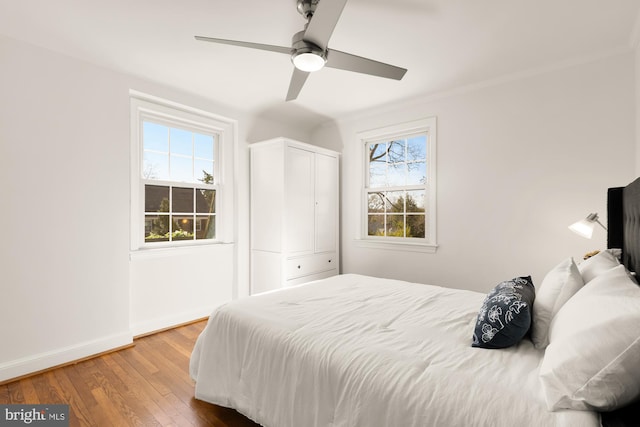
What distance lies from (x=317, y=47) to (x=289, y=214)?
2.12 metres

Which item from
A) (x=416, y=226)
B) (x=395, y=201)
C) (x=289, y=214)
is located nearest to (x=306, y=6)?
(x=289, y=214)

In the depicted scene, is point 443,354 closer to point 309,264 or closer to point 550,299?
point 550,299

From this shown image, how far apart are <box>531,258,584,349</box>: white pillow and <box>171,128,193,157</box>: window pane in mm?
3415

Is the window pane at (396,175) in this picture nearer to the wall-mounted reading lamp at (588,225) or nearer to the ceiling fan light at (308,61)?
the wall-mounted reading lamp at (588,225)

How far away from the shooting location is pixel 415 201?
3746 mm

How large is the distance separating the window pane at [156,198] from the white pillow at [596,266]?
3.45m

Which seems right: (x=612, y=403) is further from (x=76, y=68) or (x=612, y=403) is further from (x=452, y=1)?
(x=76, y=68)

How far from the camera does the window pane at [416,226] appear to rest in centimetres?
369

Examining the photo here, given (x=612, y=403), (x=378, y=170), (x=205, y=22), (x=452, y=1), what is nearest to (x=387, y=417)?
(x=612, y=403)

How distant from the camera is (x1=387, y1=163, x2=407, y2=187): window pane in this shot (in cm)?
385

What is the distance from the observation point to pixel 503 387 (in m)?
1.03

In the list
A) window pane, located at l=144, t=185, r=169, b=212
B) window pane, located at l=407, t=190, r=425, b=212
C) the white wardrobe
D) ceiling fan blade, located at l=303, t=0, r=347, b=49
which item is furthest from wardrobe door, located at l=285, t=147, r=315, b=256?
ceiling fan blade, located at l=303, t=0, r=347, b=49

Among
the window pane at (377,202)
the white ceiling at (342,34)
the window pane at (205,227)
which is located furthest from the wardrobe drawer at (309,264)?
the white ceiling at (342,34)

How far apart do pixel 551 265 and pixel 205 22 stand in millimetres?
3410
